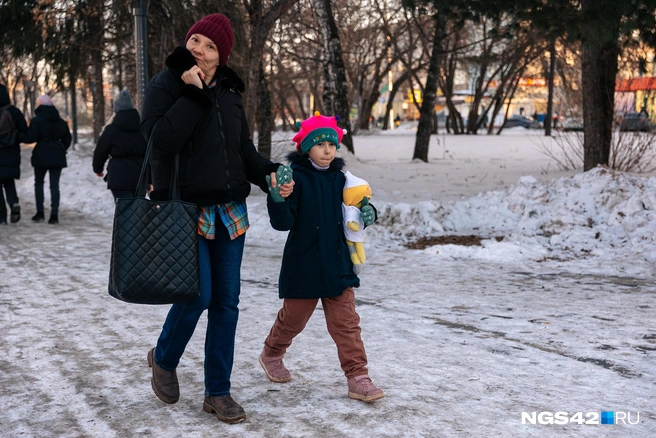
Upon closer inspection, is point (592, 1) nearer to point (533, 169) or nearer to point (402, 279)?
point (402, 279)

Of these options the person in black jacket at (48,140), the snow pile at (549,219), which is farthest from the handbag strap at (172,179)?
the person in black jacket at (48,140)

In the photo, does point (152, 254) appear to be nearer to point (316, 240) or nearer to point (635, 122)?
point (316, 240)

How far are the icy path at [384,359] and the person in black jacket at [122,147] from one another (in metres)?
2.07

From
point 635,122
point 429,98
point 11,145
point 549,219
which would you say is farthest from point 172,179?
point 429,98

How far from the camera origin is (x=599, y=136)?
12945 mm

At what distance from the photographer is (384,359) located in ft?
16.4

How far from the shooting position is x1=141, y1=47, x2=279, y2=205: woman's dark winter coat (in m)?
3.68

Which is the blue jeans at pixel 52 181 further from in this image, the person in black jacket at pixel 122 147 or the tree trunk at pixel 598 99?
the tree trunk at pixel 598 99

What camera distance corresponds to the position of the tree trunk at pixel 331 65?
1770 centimetres

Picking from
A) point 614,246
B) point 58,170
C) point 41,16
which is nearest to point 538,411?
point 614,246

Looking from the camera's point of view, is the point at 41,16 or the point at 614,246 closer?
the point at 614,246

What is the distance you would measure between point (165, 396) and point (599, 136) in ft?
34.5

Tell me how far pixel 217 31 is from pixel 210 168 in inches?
25.5

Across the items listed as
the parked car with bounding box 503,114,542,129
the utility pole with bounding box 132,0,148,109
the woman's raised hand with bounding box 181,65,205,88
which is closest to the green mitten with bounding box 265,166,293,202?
the woman's raised hand with bounding box 181,65,205,88
